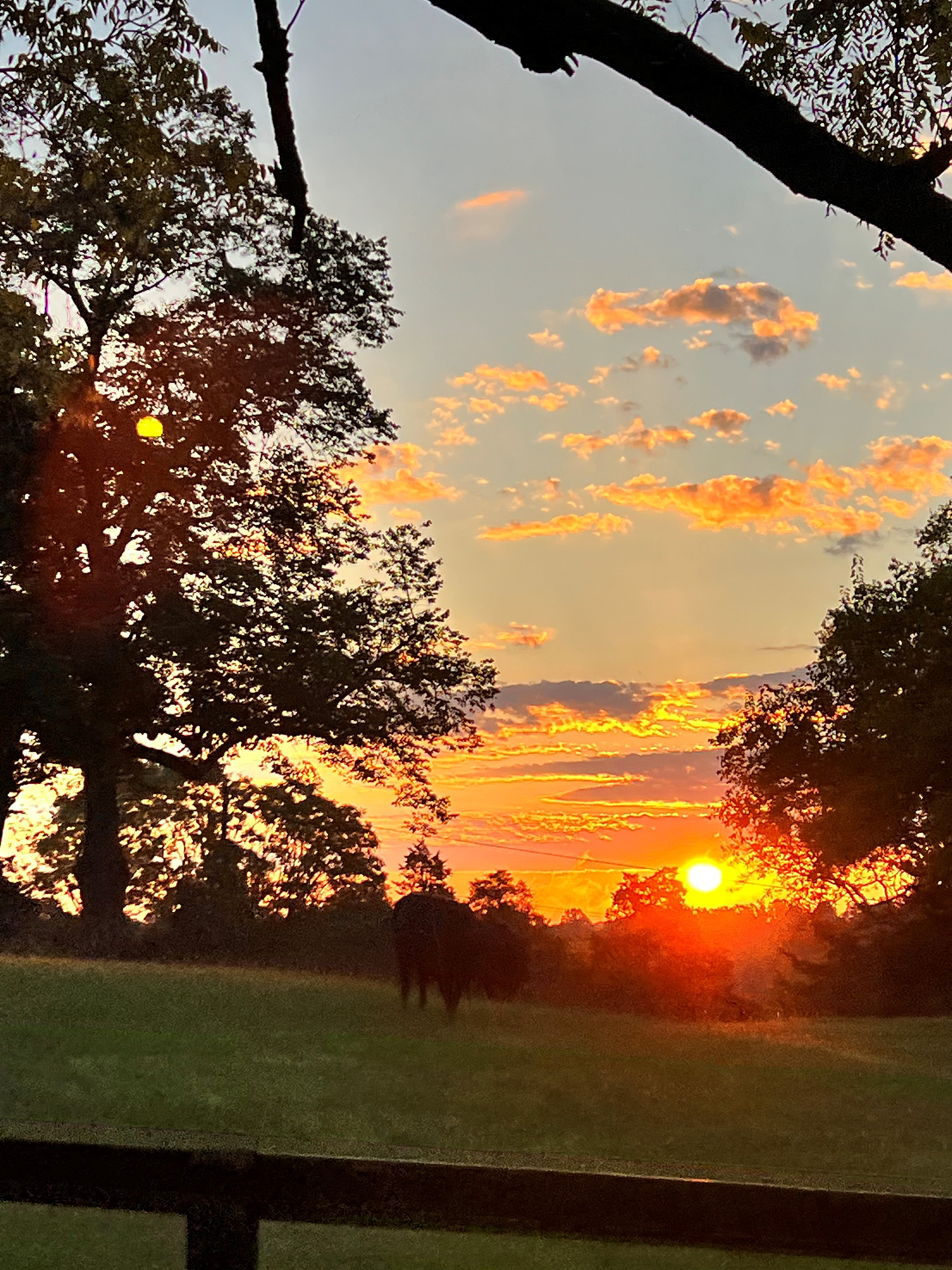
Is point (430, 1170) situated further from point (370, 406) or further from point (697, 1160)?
point (370, 406)

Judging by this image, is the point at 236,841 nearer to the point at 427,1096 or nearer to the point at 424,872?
the point at 424,872

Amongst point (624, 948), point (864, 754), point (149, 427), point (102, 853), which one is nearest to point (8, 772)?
point (102, 853)

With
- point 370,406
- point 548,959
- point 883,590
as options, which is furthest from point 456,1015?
point 883,590

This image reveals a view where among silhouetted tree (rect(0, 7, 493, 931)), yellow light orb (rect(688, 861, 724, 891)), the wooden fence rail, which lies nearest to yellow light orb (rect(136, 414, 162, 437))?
silhouetted tree (rect(0, 7, 493, 931))

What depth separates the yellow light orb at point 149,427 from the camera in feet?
105

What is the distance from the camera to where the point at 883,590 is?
138 ft

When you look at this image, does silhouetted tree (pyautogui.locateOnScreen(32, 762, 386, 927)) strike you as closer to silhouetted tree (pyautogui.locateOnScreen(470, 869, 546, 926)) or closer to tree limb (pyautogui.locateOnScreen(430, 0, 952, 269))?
silhouetted tree (pyautogui.locateOnScreen(470, 869, 546, 926))

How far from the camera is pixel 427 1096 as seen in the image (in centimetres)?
1432

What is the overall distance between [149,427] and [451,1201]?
3061cm

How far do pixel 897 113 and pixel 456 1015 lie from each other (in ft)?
51.7

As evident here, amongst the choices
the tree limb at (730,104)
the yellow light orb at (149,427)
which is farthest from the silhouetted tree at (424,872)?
the tree limb at (730,104)

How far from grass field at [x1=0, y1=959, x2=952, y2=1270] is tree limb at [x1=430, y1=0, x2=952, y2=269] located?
5.97 metres

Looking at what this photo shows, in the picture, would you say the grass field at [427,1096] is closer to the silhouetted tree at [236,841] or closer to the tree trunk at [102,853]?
the tree trunk at [102,853]

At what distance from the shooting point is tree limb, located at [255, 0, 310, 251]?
19.6 feet
